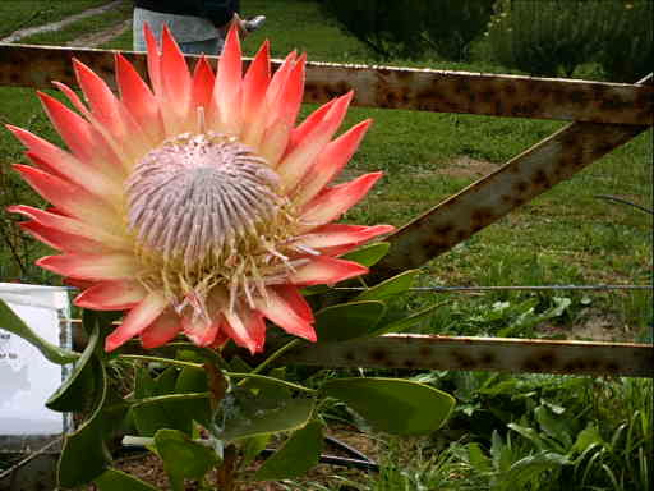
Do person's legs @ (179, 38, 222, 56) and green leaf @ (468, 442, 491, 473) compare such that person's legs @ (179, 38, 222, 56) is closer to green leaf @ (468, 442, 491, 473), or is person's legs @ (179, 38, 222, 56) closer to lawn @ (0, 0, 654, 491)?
lawn @ (0, 0, 654, 491)

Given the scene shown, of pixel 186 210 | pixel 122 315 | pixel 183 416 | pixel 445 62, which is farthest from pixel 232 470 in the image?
pixel 445 62

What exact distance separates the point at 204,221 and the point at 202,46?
7.45ft

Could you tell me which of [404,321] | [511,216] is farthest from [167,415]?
[511,216]

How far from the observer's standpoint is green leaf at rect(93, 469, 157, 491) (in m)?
0.82

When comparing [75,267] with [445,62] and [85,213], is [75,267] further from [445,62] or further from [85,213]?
[445,62]

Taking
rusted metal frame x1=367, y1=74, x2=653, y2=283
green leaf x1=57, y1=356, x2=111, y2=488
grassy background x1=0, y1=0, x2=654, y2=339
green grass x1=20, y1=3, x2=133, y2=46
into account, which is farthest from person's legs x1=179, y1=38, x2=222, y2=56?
Answer: green grass x1=20, y1=3, x2=133, y2=46

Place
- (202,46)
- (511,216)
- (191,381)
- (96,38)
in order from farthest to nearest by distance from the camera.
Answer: (96,38) < (511,216) < (202,46) < (191,381)

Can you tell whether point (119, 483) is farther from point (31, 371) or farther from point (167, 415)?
point (31, 371)

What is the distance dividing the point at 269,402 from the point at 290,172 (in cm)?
18

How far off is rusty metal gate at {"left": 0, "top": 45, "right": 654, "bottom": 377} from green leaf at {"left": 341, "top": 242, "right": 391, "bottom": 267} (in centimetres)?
72

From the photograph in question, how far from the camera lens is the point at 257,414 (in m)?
0.74

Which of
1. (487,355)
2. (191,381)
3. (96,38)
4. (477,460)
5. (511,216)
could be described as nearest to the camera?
(191,381)

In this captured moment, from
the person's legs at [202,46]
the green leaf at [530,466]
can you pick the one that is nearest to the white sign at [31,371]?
the green leaf at [530,466]

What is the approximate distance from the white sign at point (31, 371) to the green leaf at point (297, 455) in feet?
0.94
